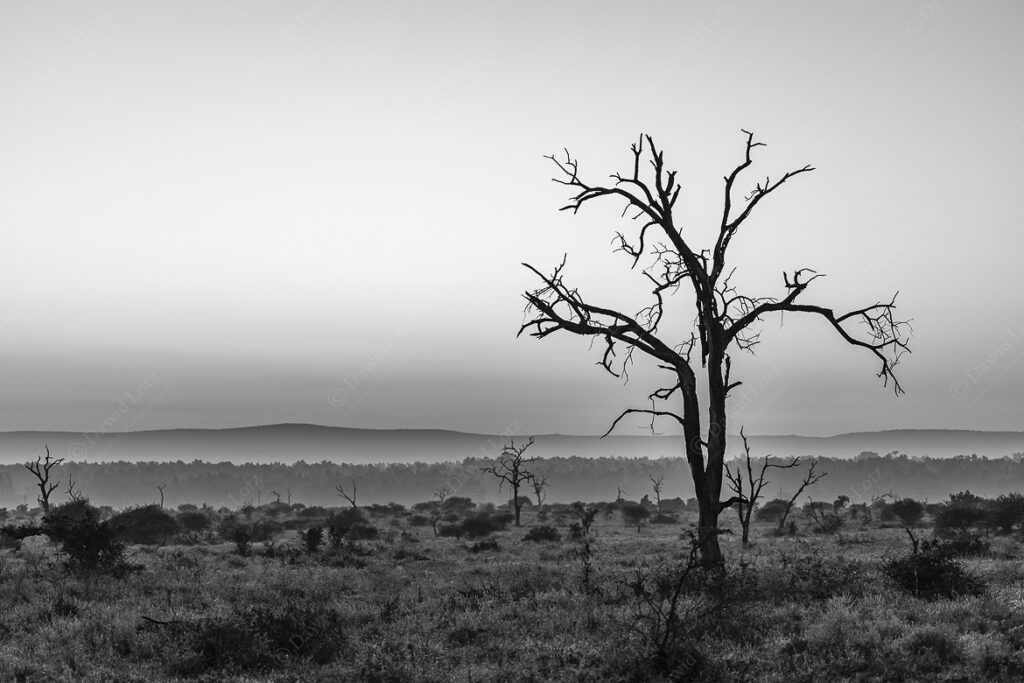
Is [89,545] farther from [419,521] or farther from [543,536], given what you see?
[419,521]

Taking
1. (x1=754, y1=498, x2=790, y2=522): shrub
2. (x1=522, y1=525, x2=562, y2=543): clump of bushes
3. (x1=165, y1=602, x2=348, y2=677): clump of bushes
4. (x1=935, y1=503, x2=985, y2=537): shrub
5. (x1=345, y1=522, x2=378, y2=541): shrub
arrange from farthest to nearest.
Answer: (x1=754, y1=498, x2=790, y2=522): shrub → (x1=935, y1=503, x2=985, y2=537): shrub → (x1=345, y1=522, x2=378, y2=541): shrub → (x1=522, y1=525, x2=562, y2=543): clump of bushes → (x1=165, y1=602, x2=348, y2=677): clump of bushes

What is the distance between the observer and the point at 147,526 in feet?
132

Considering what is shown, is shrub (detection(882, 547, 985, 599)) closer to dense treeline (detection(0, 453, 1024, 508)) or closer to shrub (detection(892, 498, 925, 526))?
shrub (detection(892, 498, 925, 526))

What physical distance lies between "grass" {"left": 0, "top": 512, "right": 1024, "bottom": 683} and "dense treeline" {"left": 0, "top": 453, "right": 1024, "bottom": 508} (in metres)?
152

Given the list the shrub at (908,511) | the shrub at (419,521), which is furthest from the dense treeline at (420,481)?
the shrub at (908,511)

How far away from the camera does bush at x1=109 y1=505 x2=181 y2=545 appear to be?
1485 inches

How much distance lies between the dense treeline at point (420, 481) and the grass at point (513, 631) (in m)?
152

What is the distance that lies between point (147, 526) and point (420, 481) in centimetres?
14414

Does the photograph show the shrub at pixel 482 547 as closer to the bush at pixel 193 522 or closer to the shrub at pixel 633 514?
the bush at pixel 193 522

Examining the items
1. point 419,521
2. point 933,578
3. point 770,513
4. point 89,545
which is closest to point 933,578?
point 933,578

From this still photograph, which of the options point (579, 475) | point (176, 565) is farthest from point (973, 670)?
point (579, 475)

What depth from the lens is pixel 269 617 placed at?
11.4 m

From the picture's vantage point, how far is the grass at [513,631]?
30.4 feet

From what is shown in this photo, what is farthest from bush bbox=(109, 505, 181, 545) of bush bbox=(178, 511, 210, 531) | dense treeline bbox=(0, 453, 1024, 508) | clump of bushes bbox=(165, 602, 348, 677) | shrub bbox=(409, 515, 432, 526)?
dense treeline bbox=(0, 453, 1024, 508)
